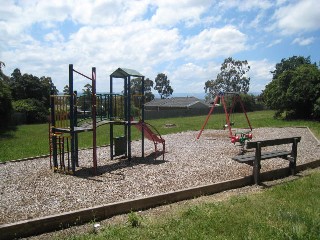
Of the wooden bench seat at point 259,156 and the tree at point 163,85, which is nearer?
the wooden bench seat at point 259,156

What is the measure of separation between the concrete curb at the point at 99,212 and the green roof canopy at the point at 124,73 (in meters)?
5.11

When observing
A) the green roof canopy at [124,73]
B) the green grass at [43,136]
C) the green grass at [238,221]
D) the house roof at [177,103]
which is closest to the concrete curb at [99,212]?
the green grass at [238,221]

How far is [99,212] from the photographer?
5.80m

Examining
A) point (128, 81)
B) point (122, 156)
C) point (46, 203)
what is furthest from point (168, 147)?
point (46, 203)

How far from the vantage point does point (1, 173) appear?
916 centimetres

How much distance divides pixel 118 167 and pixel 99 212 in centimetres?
396

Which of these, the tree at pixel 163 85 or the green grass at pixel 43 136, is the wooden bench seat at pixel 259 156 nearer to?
the green grass at pixel 43 136

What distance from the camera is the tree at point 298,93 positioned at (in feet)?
89.2

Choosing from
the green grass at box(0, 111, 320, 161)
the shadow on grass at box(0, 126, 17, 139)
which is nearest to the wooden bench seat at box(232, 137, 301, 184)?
the green grass at box(0, 111, 320, 161)

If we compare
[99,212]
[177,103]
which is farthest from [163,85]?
[99,212]

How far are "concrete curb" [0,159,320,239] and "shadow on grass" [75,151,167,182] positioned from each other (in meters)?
2.20

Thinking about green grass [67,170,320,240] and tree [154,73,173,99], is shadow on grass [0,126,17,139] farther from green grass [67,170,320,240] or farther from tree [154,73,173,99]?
tree [154,73,173,99]

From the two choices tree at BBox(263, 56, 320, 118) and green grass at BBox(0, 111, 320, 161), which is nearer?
green grass at BBox(0, 111, 320, 161)

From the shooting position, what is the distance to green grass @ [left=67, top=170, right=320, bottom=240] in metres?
4.81
